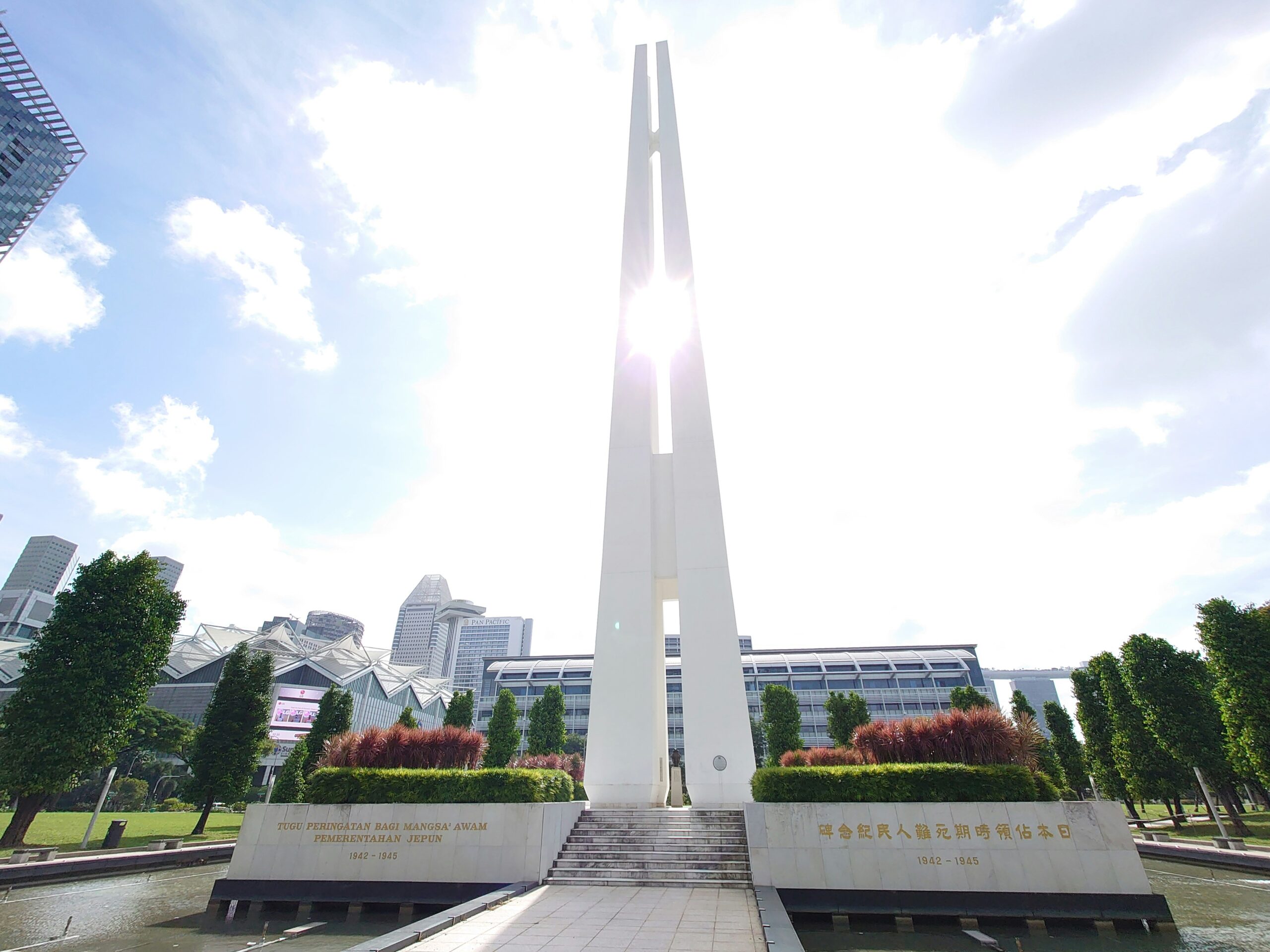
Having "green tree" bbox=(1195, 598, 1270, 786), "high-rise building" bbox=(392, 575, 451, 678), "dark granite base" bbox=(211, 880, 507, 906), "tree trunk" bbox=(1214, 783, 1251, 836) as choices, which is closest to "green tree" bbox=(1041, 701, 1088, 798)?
"tree trunk" bbox=(1214, 783, 1251, 836)

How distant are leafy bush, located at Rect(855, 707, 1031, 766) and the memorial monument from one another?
10.00ft

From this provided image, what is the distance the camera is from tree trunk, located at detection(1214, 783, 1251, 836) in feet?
63.1

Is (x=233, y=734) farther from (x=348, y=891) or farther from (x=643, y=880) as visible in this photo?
(x=643, y=880)

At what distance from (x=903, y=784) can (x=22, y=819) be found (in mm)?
22489

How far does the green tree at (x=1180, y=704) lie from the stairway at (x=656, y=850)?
19.8m

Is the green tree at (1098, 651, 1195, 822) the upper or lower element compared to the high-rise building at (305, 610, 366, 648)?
lower

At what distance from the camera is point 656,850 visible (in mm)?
10914

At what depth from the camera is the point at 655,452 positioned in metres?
18.8

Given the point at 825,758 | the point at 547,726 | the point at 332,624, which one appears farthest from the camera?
the point at 332,624

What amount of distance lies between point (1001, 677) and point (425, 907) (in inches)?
7228

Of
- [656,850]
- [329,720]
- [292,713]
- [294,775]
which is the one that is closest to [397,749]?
[656,850]

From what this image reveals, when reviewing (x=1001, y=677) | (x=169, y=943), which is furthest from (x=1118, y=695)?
(x=1001, y=677)

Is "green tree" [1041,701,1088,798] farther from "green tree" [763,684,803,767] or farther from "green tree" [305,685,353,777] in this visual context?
"green tree" [305,685,353,777]

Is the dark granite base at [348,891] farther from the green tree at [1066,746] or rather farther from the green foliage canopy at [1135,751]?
the green tree at [1066,746]
